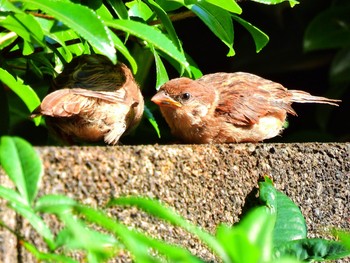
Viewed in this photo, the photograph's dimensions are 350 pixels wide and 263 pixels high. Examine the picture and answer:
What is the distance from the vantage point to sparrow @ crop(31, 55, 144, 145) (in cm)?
296

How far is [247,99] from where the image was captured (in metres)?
3.39

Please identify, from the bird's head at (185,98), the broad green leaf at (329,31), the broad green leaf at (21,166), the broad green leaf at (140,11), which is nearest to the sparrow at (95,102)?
the bird's head at (185,98)

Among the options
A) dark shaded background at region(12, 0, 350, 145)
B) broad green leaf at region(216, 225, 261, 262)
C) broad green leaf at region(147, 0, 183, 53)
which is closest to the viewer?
broad green leaf at region(216, 225, 261, 262)

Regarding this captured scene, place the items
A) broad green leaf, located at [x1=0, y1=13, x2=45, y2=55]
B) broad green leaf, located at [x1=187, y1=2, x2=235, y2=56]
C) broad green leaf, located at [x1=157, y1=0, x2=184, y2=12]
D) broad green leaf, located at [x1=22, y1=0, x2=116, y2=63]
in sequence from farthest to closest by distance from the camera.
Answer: broad green leaf, located at [x1=157, y1=0, x2=184, y2=12], broad green leaf, located at [x1=187, y1=2, x2=235, y2=56], broad green leaf, located at [x1=0, y1=13, x2=45, y2=55], broad green leaf, located at [x1=22, y1=0, x2=116, y2=63]

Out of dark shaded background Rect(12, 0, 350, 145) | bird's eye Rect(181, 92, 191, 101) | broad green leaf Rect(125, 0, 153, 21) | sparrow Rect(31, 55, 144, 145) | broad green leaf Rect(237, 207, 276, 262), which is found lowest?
dark shaded background Rect(12, 0, 350, 145)

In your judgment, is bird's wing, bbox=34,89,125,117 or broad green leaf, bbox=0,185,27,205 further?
bird's wing, bbox=34,89,125,117

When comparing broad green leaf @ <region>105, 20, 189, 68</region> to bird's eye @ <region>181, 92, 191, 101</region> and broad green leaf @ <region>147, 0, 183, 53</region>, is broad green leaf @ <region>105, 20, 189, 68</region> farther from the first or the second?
bird's eye @ <region>181, 92, 191, 101</region>

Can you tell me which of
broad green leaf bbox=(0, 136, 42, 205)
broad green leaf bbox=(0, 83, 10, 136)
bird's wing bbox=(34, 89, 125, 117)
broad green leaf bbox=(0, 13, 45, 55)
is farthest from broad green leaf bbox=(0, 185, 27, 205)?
broad green leaf bbox=(0, 83, 10, 136)

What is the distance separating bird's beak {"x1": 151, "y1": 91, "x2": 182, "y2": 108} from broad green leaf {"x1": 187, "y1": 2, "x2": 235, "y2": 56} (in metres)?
0.52

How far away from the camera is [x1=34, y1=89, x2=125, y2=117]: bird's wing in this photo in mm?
2725

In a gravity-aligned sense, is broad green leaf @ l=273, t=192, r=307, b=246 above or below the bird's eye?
above

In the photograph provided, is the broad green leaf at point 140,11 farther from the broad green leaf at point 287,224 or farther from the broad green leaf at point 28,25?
the broad green leaf at point 287,224

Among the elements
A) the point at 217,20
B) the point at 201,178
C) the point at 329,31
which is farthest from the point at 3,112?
the point at 329,31

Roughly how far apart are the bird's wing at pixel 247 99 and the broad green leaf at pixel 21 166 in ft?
5.88
